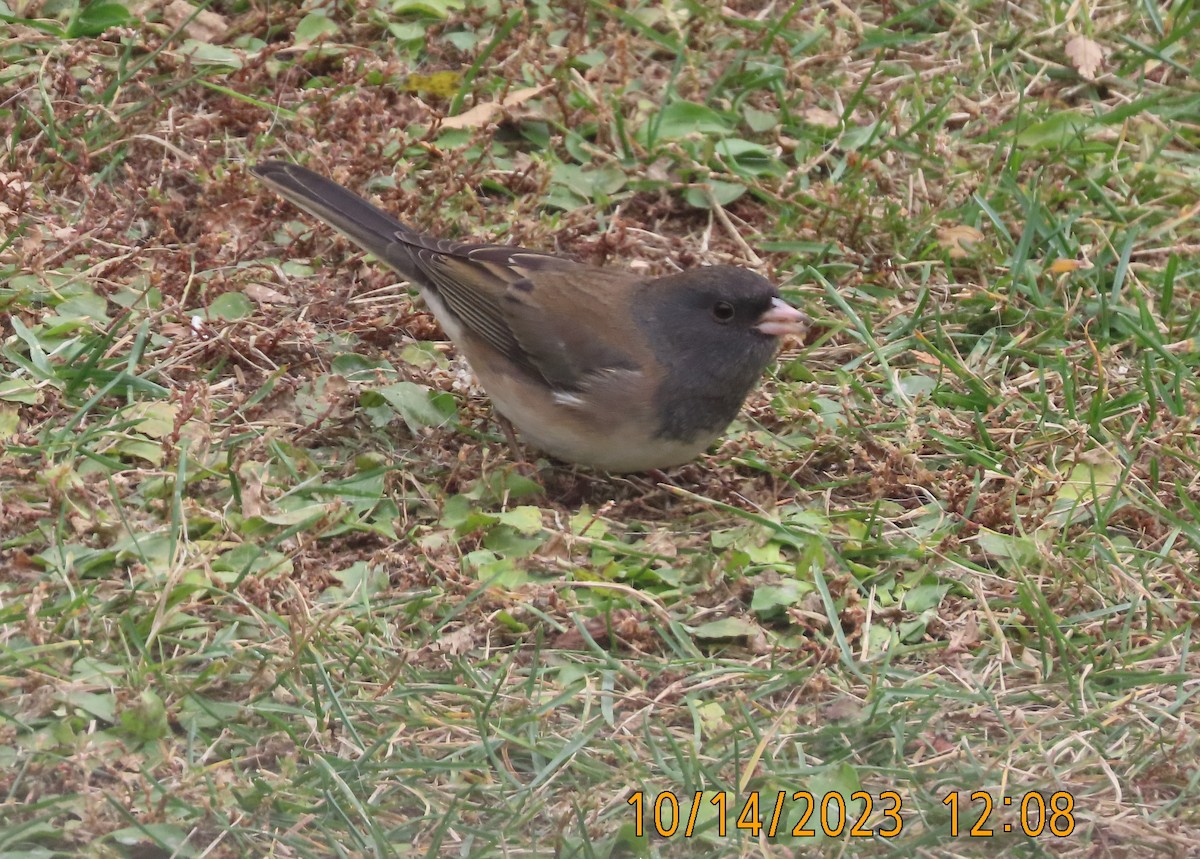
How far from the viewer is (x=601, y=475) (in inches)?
161

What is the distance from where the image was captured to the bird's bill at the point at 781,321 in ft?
12.6

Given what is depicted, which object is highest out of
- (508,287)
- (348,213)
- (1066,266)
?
(348,213)

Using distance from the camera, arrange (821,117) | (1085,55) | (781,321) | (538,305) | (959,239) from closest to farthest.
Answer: (781,321), (538,305), (959,239), (821,117), (1085,55)

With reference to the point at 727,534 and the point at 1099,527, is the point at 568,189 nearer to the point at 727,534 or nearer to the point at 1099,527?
the point at 727,534

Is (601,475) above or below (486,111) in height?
below

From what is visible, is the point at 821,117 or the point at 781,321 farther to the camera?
the point at 821,117

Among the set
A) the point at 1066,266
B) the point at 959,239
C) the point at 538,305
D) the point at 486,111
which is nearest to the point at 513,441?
the point at 538,305

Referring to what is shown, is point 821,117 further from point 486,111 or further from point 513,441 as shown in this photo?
point 513,441

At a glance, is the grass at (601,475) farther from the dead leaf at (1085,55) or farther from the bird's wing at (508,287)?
the bird's wing at (508,287)

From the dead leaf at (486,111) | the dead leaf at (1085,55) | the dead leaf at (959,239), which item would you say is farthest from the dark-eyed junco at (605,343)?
the dead leaf at (1085,55)

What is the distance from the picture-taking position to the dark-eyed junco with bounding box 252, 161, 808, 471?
12.4 ft

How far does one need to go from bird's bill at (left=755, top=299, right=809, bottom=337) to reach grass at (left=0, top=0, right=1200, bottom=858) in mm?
Result: 349

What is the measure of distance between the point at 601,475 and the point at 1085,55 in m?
2.63
